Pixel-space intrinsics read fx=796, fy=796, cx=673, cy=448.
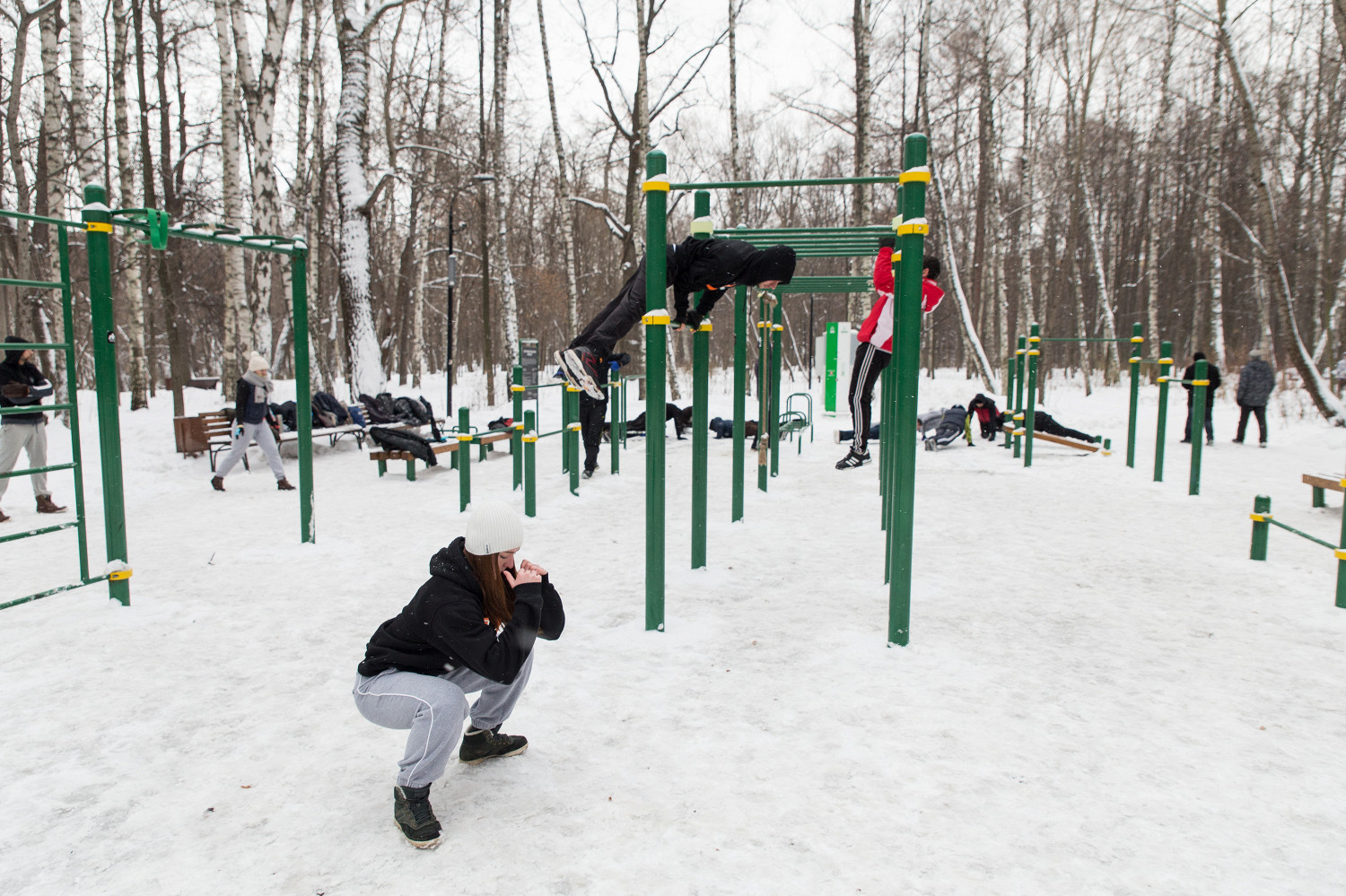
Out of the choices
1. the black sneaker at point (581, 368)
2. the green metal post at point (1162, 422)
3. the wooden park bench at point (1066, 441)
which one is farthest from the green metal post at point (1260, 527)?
the wooden park bench at point (1066, 441)

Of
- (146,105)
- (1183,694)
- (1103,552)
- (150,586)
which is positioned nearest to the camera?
(1183,694)

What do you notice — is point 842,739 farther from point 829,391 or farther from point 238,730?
point 829,391

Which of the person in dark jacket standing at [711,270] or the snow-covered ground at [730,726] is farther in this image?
the person in dark jacket standing at [711,270]

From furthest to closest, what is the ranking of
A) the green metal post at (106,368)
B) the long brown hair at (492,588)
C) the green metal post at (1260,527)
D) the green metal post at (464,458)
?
the green metal post at (464,458) → the green metal post at (1260,527) → the green metal post at (106,368) → the long brown hair at (492,588)

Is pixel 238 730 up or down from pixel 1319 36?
down

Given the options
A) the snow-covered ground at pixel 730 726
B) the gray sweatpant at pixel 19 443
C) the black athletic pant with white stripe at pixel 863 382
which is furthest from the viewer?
the gray sweatpant at pixel 19 443

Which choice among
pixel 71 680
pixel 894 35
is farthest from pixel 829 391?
pixel 71 680

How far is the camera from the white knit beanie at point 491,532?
2.30m

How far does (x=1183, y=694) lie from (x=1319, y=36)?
19.4 m

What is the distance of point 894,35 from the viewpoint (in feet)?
60.7

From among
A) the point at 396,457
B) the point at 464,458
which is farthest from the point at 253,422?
the point at 464,458

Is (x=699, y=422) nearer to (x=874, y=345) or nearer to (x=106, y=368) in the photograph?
(x=874, y=345)

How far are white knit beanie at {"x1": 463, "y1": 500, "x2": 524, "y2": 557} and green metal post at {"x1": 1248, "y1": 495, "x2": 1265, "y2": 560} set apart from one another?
5.54m

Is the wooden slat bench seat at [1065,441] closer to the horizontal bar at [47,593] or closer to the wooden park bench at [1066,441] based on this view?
the wooden park bench at [1066,441]
